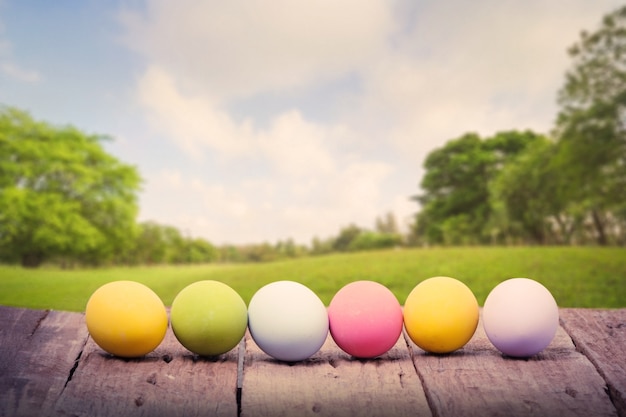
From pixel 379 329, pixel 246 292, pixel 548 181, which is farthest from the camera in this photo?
pixel 548 181

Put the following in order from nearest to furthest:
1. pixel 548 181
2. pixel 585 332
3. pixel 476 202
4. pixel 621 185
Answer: pixel 585 332 < pixel 621 185 < pixel 548 181 < pixel 476 202

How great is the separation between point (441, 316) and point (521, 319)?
58 cm

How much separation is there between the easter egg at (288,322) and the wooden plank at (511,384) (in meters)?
0.81

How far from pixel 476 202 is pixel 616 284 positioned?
999 inches

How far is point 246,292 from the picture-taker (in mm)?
11953

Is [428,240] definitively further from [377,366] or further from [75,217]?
[377,366]

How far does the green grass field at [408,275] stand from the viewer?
34.7 feet

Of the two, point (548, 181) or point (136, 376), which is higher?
point (548, 181)

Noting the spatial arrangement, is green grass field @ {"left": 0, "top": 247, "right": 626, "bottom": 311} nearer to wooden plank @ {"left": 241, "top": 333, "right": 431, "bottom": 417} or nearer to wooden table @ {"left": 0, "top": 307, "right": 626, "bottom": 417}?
wooden table @ {"left": 0, "top": 307, "right": 626, "bottom": 417}

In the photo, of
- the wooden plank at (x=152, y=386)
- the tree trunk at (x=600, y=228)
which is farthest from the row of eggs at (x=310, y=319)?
the tree trunk at (x=600, y=228)

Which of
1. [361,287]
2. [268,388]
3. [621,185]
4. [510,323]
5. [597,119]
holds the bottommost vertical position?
[268,388]

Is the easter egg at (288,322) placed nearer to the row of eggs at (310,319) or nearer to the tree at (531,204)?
the row of eggs at (310,319)

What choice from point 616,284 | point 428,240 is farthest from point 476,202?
point 616,284

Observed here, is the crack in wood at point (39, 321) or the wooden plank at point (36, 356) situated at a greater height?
the crack in wood at point (39, 321)
